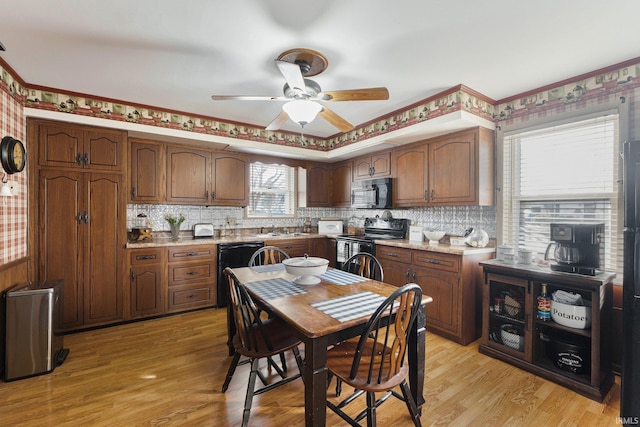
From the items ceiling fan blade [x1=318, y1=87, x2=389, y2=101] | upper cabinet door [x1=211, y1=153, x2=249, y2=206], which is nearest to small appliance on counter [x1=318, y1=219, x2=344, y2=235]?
upper cabinet door [x1=211, y1=153, x2=249, y2=206]

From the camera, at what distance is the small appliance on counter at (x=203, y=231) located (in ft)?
13.1

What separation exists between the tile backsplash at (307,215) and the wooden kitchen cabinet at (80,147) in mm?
765

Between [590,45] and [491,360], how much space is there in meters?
2.58

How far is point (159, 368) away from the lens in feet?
7.78

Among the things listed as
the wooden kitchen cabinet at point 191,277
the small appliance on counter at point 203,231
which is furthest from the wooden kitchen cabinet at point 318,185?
the wooden kitchen cabinet at point 191,277

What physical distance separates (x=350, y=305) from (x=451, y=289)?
5.49 feet

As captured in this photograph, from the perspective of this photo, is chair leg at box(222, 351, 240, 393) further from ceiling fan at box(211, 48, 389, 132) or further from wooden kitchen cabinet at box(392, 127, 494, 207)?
wooden kitchen cabinet at box(392, 127, 494, 207)

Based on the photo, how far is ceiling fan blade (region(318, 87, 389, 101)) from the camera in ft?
6.77

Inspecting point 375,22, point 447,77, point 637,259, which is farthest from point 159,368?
point 447,77

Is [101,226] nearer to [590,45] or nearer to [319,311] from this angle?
[319,311]

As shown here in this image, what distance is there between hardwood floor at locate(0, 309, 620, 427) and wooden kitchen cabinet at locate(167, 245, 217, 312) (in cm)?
90

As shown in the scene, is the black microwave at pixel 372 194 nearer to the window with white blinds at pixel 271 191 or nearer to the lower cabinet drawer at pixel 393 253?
the lower cabinet drawer at pixel 393 253

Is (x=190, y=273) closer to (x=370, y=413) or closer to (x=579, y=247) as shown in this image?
(x=370, y=413)

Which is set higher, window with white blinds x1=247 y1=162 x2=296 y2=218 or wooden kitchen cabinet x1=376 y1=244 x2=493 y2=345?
window with white blinds x1=247 y1=162 x2=296 y2=218
